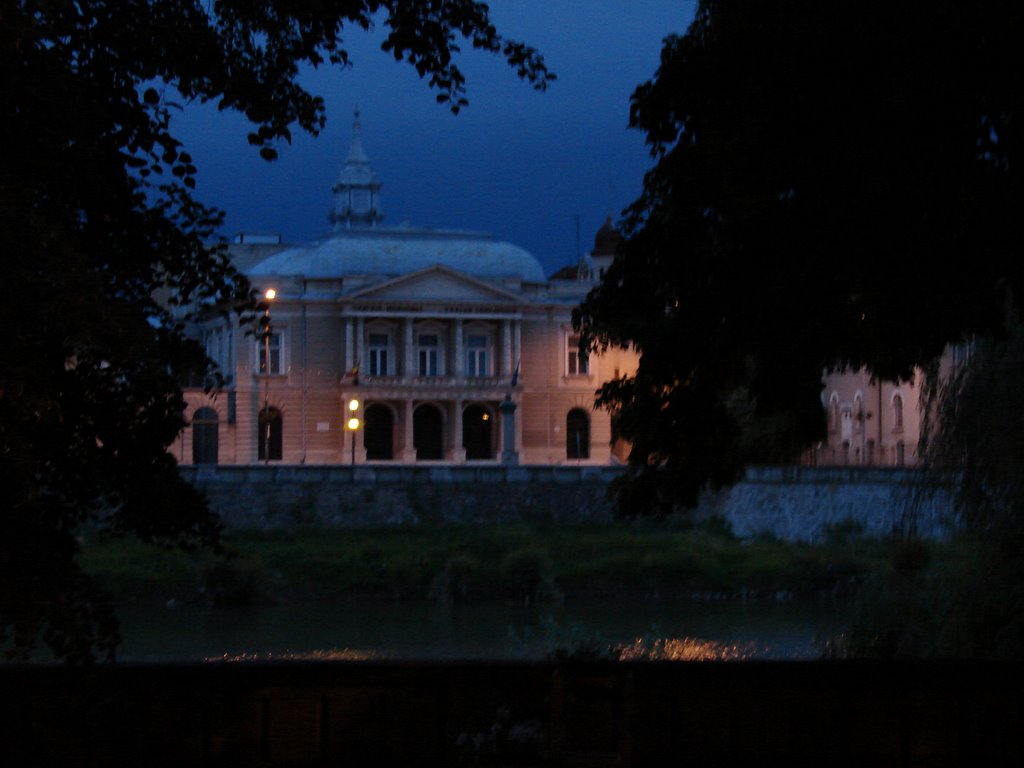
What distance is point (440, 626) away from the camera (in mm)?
30000

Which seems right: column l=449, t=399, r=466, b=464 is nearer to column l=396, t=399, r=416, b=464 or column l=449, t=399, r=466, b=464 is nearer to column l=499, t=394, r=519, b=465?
column l=396, t=399, r=416, b=464

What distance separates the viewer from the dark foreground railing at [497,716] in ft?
30.9

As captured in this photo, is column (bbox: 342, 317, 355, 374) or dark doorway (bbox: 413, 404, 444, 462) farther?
dark doorway (bbox: 413, 404, 444, 462)

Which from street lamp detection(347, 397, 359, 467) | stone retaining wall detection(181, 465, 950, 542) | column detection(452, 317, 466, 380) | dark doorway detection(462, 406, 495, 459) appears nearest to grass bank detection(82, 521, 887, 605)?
stone retaining wall detection(181, 465, 950, 542)

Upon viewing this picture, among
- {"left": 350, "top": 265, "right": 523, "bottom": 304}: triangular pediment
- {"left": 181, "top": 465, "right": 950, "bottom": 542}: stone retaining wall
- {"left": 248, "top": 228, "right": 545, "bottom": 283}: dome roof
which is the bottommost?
{"left": 181, "top": 465, "right": 950, "bottom": 542}: stone retaining wall

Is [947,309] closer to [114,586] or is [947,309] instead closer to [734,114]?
[734,114]

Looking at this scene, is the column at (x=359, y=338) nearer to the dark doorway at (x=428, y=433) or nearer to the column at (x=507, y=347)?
the dark doorway at (x=428, y=433)

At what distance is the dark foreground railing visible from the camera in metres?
9.41

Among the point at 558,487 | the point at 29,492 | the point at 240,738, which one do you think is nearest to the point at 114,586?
the point at 558,487

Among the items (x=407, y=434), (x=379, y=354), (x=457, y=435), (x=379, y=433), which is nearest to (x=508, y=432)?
(x=457, y=435)

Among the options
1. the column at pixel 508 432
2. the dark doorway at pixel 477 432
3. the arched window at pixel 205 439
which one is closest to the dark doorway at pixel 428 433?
the dark doorway at pixel 477 432

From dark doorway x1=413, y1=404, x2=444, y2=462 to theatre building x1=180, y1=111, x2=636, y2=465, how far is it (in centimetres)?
5

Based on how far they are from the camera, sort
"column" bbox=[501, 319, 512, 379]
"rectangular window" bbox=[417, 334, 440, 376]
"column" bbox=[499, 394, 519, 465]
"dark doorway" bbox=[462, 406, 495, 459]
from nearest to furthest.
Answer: "column" bbox=[499, 394, 519, 465]
"column" bbox=[501, 319, 512, 379]
"rectangular window" bbox=[417, 334, 440, 376]
"dark doorway" bbox=[462, 406, 495, 459]

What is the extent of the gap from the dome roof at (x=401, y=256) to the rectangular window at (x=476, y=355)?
7.75 ft
